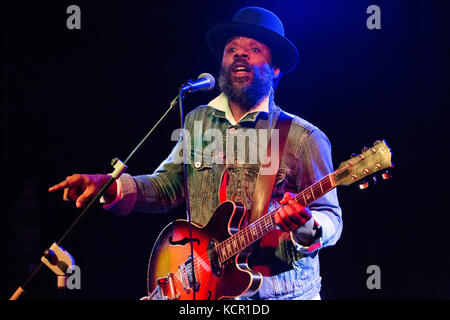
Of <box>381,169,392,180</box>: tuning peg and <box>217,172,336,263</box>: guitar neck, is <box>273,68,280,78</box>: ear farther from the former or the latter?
<box>381,169,392,180</box>: tuning peg

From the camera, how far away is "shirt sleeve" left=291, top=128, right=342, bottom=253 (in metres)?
2.48

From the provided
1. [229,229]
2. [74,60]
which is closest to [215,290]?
[229,229]

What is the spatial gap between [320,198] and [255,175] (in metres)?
0.42

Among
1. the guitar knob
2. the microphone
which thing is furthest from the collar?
the guitar knob

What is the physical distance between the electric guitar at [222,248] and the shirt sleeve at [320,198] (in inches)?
6.8

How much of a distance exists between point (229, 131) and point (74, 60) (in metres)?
2.82

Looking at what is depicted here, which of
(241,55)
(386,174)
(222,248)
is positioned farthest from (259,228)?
(241,55)

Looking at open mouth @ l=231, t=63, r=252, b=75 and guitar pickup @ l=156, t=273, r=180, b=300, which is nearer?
guitar pickup @ l=156, t=273, r=180, b=300

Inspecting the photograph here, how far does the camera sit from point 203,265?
2725mm

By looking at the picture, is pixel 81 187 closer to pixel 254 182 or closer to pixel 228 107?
pixel 254 182

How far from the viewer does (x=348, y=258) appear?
4094mm

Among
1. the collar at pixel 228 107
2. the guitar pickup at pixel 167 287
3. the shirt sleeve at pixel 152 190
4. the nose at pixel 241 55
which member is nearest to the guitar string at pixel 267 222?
the guitar pickup at pixel 167 287

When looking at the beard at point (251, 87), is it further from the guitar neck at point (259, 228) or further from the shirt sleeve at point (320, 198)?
the guitar neck at point (259, 228)

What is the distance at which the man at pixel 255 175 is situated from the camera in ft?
8.32
